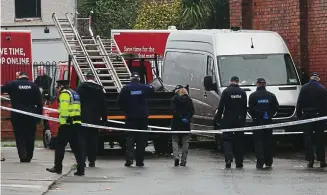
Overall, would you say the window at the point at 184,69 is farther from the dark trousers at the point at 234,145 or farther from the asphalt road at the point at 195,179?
the dark trousers at the point at 234,145

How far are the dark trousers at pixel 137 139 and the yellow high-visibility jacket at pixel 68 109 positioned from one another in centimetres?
292

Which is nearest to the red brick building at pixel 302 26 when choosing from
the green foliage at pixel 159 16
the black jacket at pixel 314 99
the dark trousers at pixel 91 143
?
the black jacket at pixel 314 99

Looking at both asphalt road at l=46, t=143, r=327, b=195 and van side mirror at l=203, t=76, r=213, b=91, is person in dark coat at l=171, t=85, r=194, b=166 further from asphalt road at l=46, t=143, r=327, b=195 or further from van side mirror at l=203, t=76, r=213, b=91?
van side mirror at l=203, t=76, r=213, b=91

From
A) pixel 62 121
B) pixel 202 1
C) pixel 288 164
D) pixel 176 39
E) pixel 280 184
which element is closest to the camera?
pixel 280 184

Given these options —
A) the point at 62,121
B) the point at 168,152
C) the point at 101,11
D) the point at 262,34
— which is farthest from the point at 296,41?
the point at 101,11

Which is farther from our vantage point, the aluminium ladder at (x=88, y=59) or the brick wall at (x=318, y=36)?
the brick wall at (x=318, y=36)

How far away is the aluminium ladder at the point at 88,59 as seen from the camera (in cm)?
2550

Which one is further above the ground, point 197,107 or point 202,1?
point 202,1

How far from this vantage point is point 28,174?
62.3ft

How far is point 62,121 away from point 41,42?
25.0 metres

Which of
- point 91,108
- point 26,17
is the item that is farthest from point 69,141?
point 26,17

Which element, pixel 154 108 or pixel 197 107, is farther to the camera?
pixel 197 107

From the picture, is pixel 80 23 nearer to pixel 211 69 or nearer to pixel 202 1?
pixel 202 1

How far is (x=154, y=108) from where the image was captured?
23984 mm
